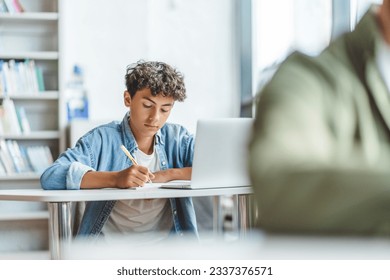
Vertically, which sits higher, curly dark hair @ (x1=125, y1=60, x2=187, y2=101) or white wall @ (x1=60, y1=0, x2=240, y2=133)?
white wall @ (x1=60, y1=0, x2=240, y2=133)

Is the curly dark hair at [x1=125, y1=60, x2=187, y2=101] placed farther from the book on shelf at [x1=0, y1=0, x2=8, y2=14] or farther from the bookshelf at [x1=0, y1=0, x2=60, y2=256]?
the book on shelf at [x1=0, y1=0, x2=8, y2=14]

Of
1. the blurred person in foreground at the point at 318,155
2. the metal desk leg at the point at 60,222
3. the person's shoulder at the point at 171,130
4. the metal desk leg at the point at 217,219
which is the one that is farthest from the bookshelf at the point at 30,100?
the blurred person in foreground at the point at 318,155

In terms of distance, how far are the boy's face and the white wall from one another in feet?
4.70

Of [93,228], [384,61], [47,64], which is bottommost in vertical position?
[93,228]

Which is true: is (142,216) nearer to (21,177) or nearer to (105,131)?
(105,131)

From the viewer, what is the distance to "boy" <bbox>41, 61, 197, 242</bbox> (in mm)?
1219

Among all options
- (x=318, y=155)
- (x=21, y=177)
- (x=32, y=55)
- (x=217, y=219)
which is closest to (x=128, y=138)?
(x=217, y=219)

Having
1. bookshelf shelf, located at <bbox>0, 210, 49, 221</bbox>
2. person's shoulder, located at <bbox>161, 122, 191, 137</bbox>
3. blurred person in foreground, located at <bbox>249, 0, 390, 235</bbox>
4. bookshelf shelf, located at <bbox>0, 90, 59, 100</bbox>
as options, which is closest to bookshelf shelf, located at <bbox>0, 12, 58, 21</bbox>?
bookshelf shelf, located at <bbox>0, 90, 59, 100</bbox>

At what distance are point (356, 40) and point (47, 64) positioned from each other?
2.67 m

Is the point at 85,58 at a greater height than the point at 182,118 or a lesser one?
greater

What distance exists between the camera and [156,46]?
2.89m

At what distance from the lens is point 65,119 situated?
2.70m
